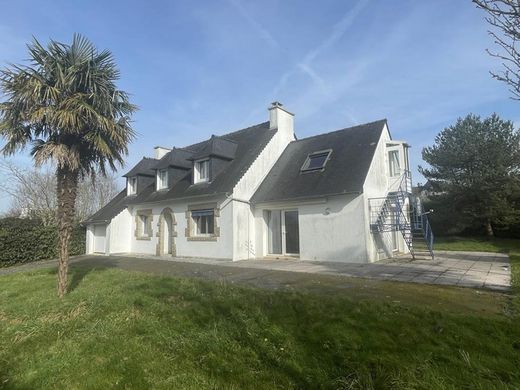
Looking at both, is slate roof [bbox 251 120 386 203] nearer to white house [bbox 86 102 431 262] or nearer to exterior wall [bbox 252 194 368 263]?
white house [bbox 86 102 431 262]

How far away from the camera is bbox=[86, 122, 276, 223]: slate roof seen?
1577cm

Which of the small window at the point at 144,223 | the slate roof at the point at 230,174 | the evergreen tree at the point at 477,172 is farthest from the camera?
the evergreen tree at the point at 477,172

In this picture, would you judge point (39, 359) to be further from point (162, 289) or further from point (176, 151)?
point (176, 151)

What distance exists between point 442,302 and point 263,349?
3.81 meters

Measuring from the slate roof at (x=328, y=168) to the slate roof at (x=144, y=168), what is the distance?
9.80 meters

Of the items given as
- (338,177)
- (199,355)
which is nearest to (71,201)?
(199,355)

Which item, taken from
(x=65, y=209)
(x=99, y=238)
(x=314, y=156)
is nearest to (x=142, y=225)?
(x=99, y=238)

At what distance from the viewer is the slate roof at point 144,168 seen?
22031 millimetres

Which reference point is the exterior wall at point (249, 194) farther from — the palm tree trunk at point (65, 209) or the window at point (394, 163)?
the palm tree trunk at point (65, 209)

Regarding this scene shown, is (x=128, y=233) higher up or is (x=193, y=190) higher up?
(x=193, y=190)

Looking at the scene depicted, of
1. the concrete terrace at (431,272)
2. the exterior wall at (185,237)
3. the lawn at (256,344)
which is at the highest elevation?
the exterior wall at (185,237)

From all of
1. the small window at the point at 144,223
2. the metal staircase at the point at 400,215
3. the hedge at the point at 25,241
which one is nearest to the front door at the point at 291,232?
the metal staircase at the point at 400,215

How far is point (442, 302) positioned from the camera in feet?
19.4

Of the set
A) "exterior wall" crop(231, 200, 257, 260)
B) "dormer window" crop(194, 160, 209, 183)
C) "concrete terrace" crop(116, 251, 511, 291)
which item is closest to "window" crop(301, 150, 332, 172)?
"exterior wall" crop(231, 200, 257, 260)
